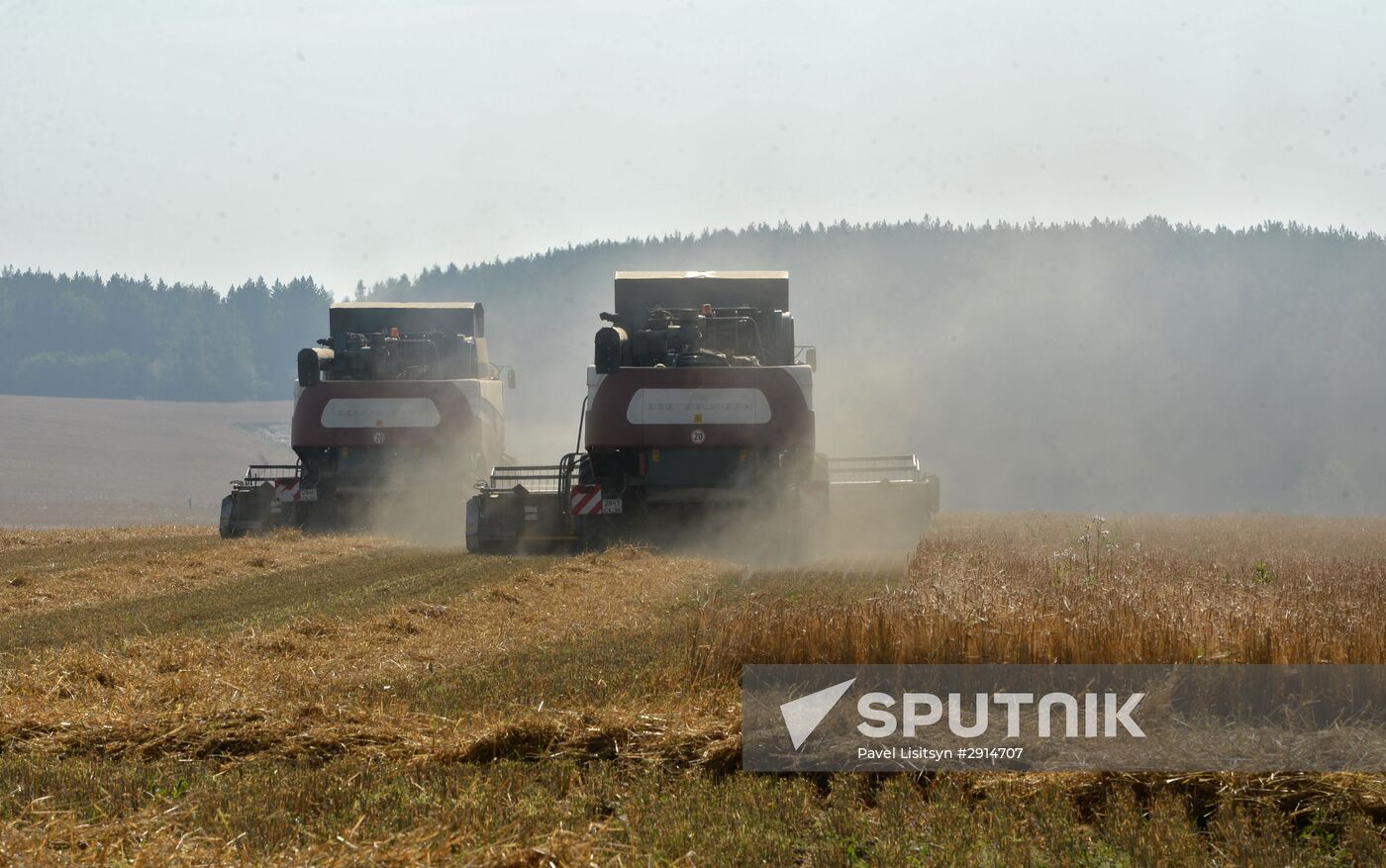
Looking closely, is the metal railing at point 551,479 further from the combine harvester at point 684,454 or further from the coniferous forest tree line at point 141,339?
the coniferous forest tree line at point 141,339

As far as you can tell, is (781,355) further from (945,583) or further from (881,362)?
(881,362)

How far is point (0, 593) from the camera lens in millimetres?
14797

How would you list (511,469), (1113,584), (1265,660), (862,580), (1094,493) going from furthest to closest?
(1094,493) < (511,469) < (862,580) < (1113,584) < (1265,660)

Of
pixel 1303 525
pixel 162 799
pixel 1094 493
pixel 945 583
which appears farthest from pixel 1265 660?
pixel 1094 493

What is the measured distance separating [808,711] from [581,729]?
47.6 inches

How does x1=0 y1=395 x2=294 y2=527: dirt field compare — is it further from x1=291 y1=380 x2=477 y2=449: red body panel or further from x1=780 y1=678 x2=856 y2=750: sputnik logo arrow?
x1=780 y1=678 x2=856 y2=750: sputnik logo arrow

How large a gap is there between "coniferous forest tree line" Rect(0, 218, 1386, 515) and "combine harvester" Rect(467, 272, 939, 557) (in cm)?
5698

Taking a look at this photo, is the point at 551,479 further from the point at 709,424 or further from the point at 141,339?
the point at 141,339

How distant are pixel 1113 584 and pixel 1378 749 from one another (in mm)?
4488

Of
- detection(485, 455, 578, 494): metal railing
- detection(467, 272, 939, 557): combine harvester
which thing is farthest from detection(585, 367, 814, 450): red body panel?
detection(485, 455, 578, 494): metal railing

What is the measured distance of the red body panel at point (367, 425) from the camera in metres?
23.9

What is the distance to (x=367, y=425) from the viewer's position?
78.8 ft

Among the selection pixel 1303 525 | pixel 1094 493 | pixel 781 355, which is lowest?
pixel 1094 493

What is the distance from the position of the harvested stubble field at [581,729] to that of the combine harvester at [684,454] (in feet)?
18.0
